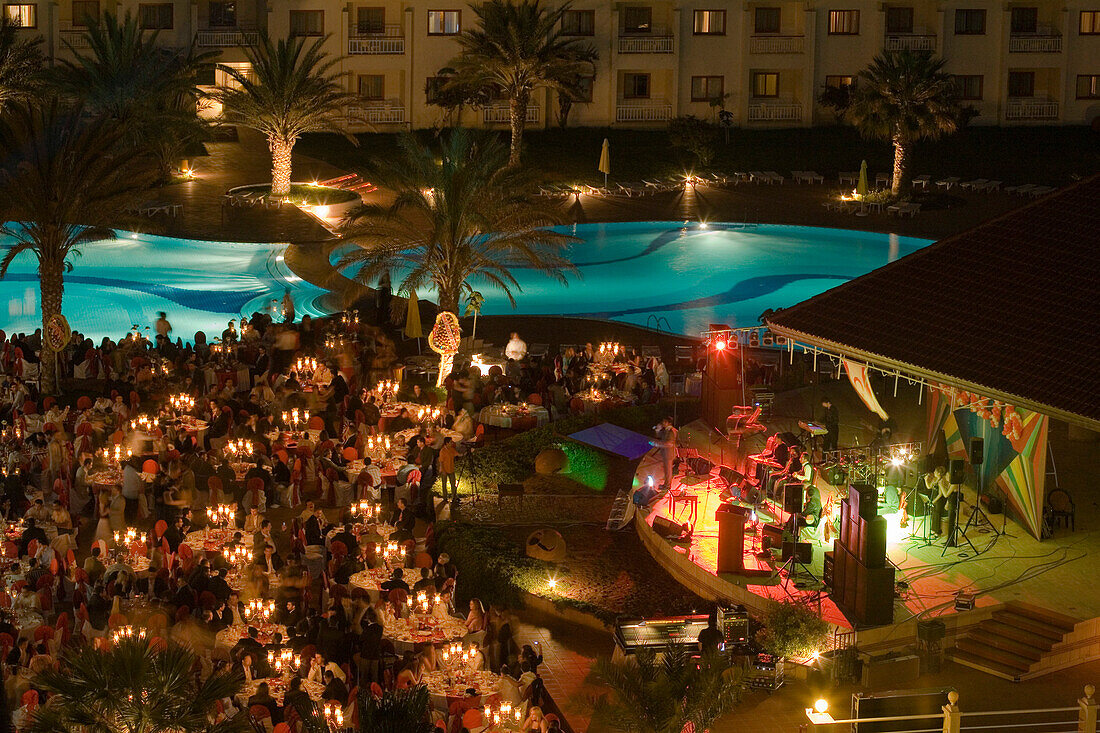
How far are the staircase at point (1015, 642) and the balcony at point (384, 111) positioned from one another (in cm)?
4344

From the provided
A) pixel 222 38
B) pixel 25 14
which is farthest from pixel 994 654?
pixel 25 14

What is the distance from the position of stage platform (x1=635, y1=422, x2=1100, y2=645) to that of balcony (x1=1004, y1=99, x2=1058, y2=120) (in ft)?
141

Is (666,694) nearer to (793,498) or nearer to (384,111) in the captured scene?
(793,498)

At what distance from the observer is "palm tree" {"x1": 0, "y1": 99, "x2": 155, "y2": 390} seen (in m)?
30.2

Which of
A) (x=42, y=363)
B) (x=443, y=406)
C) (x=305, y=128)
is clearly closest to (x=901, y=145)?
(x=305, y=128)

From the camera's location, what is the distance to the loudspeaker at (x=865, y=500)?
19.3 m

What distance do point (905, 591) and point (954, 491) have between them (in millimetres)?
2143

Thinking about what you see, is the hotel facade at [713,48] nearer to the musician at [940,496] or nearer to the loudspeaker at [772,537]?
the musician at [940,496]

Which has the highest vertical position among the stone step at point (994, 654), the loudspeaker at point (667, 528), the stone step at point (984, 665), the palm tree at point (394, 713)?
the palm tree at point (394, 713)

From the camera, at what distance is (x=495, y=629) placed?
18.7 m

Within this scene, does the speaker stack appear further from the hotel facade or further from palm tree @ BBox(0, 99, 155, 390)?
the hotel facade

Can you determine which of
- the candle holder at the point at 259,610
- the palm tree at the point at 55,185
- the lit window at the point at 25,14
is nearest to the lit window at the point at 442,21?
the lit window at the point at 25,14

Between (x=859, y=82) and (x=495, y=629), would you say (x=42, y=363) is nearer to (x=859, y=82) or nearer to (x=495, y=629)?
(x=495, y=629)

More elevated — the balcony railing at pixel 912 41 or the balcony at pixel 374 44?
the balcony railing at pixel 912 41
